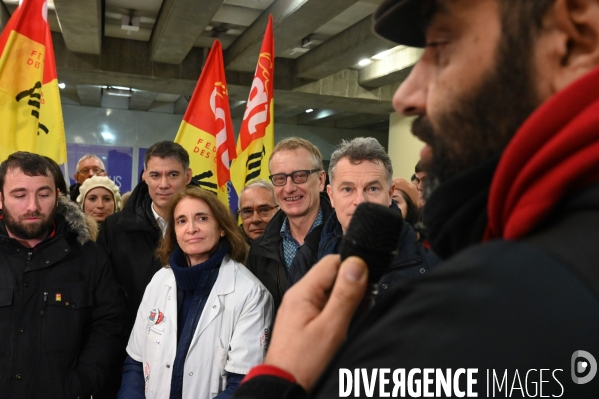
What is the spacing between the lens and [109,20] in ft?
23.2

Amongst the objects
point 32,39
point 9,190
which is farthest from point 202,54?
point 9,190

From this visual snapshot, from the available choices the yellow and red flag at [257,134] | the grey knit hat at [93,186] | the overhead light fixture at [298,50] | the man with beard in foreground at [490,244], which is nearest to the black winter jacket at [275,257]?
the yellow and red flag at [257,134]

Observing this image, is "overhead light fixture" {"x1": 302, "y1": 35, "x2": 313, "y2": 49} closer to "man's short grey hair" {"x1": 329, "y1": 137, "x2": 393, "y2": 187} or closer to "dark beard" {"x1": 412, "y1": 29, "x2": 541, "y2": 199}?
"man's short grey hair" {"x1": 329, "y1": 137, "x2": 393, "y2": 187}

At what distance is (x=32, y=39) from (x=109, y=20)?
4.18 m

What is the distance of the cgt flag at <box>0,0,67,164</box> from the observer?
3072 mm

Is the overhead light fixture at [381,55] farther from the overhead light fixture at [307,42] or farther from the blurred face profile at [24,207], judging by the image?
the blurred face profile at [24,207]

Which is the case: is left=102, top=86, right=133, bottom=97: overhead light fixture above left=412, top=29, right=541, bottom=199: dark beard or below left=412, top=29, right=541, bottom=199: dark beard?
above

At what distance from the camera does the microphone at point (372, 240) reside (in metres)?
0.70

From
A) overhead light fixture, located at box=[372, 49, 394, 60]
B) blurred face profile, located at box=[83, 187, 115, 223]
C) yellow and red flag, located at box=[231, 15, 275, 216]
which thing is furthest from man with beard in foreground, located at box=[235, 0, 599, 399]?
overhead light fixture, located at box=[372, 49, 394, 60]

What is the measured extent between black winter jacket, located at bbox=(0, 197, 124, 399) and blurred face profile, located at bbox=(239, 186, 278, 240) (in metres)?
1.01

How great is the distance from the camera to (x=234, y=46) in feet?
25.4

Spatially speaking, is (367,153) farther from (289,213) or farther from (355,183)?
(289,213)

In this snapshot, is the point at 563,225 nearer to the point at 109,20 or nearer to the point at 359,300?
the point at 359,300

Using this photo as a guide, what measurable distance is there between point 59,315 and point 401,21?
2224 millimetres
